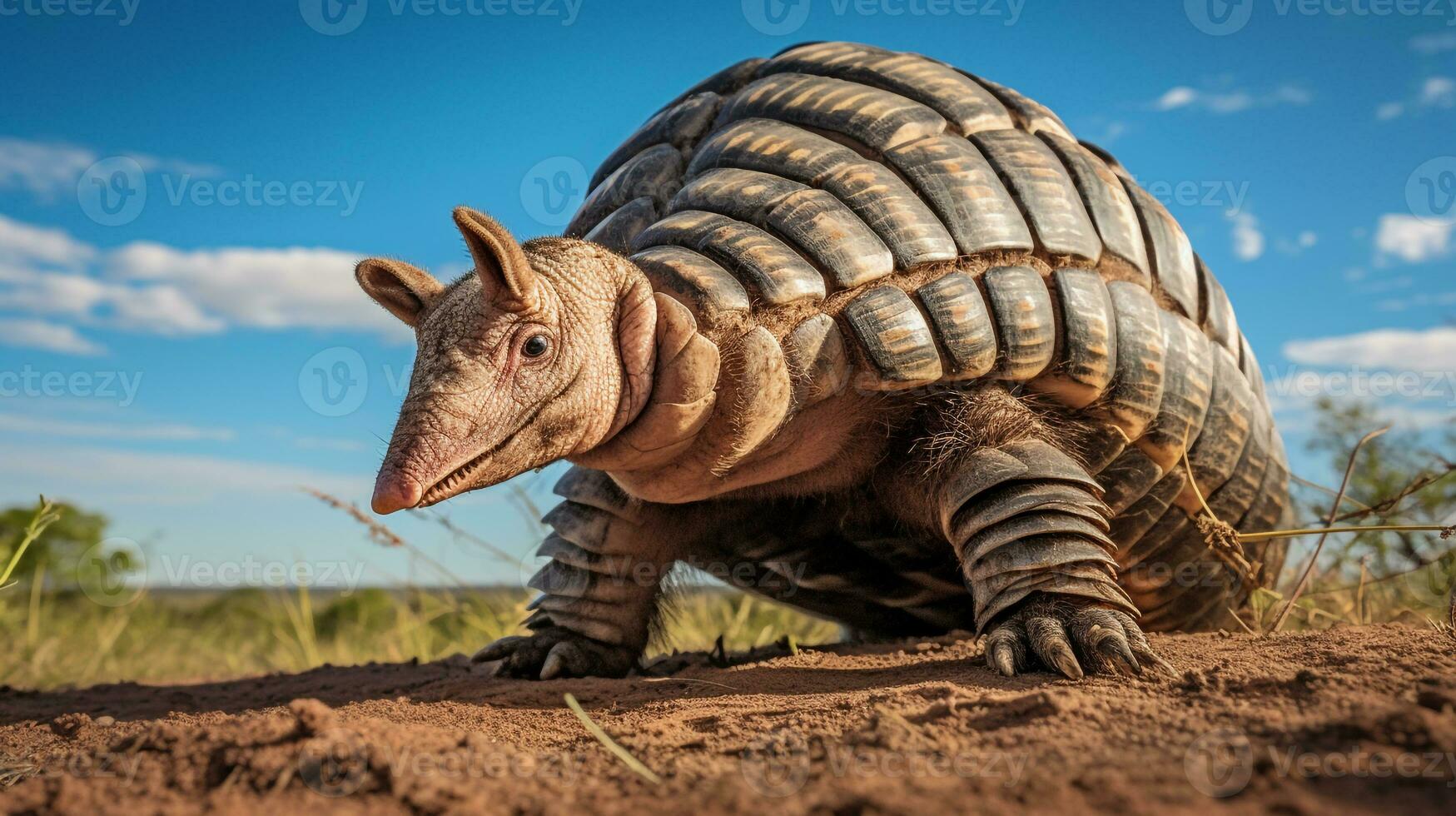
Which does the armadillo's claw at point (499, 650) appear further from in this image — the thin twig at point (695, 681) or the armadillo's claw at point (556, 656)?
the thin twig at point (695, 681)

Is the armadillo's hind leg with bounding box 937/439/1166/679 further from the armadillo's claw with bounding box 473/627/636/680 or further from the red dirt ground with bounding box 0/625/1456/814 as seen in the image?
the armadillo's claw with bounding box 473/627/636/680

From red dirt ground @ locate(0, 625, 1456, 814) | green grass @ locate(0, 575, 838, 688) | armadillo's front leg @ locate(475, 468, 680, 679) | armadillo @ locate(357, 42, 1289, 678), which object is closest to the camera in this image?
red dirt ground @ locate(0, 625, 1456, 814)

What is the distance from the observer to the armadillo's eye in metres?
3.04

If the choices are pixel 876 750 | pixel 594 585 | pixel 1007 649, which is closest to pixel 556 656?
pixel 594 585

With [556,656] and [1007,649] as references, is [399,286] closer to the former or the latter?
[556,656]

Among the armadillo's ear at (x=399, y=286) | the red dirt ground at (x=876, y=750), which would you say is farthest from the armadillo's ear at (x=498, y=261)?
the red dirt ground at (x=876, y=750)

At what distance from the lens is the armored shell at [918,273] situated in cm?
346

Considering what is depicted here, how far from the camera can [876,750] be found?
2.12 meters

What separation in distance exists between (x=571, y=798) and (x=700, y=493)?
1886mm

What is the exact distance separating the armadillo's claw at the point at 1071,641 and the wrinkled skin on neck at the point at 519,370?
1411mm

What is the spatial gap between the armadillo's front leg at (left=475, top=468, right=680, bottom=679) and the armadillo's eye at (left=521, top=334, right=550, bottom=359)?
1482 millimetres

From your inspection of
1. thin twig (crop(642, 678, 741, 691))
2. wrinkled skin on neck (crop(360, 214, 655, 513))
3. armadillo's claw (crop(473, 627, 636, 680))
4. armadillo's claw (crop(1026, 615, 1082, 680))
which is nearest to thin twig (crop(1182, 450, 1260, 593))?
armadillo's claw (crop(1026, 615, 1082, 680))

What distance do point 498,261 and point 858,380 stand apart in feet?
4.42

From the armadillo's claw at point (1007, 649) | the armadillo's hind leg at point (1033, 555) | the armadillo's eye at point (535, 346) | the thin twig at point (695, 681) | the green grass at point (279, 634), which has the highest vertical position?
the armadillo's eye at point (535, 346)
